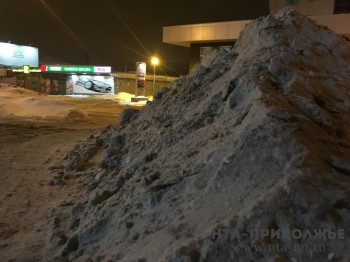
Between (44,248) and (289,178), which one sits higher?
(289,178)

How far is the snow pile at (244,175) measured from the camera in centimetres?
292

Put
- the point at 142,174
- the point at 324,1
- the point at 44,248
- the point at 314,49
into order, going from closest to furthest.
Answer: the point at 44,248 < the point at 142,174 < the point at 314,49 < the point at 324,1

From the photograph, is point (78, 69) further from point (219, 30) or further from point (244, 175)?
point (244, 175)

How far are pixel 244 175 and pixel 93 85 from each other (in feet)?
106

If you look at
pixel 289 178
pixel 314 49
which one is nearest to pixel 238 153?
pixel 289 178

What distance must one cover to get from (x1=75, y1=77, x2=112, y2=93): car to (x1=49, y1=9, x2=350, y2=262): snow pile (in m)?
28.5

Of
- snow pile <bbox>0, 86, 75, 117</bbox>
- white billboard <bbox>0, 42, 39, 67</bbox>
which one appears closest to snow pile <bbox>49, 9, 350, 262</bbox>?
snow pile <bbox>0, 86, 75, 117</bbox>

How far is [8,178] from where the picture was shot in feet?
23.4

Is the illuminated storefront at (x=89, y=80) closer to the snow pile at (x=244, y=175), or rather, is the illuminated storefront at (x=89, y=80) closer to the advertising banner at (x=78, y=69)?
the advertising banner at (x=78, y=69)

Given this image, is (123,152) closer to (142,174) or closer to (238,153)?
(142,174)

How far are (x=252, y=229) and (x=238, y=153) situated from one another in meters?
0.91

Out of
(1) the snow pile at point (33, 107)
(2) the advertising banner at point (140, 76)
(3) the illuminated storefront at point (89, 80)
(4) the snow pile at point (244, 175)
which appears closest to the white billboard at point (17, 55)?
(3) the illuminated storefront at point (89, 80)

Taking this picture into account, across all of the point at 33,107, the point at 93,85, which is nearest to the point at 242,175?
the point at 33,107

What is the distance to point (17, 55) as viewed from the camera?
49375 millimetres
